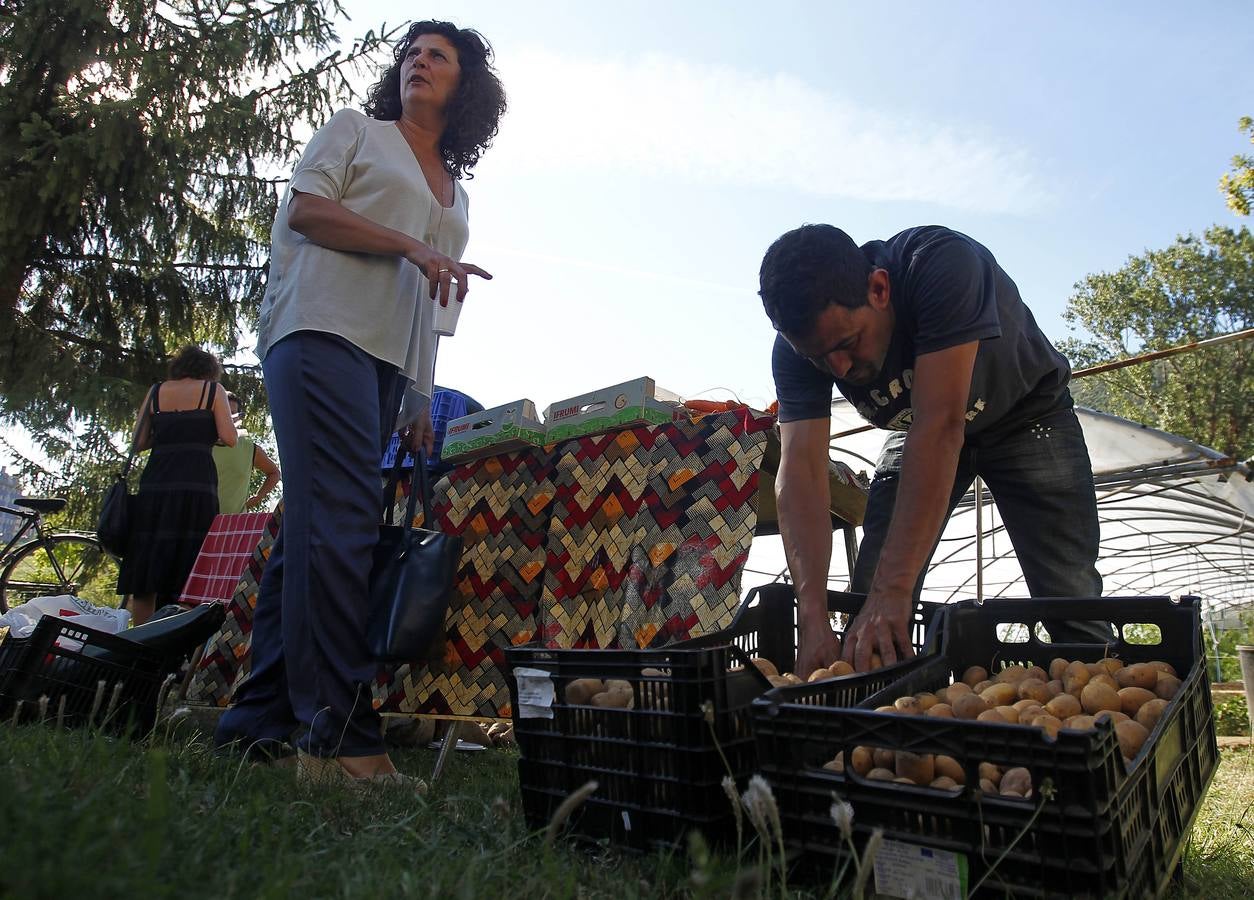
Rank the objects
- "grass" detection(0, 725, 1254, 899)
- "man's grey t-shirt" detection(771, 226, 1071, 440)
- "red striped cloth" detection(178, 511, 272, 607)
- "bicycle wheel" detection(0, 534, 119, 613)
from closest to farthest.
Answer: "grass" detection(0, 725, 1254, 899) → "man's grey t-shirt" detection(771, 226, 1071, 440) → "red striped cloth" detection(178, 511, 272, 607) → "bicycle wheel" detection(0, 534, 119, 613)

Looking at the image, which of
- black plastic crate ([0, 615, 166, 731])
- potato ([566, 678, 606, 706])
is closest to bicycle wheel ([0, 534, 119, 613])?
black plastic crate ([0, 615, 166, 731])

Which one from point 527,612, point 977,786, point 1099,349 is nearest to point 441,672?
point 527,612

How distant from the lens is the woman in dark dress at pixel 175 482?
12.8 ft

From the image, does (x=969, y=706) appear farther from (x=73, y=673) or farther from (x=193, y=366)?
(x=193, y=366)

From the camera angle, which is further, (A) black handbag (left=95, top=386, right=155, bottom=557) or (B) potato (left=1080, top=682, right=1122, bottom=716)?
(A) black handbag (left=95, top=386, right=155, bottom=557)

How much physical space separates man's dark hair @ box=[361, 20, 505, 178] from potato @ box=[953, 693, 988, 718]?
1.92 metres

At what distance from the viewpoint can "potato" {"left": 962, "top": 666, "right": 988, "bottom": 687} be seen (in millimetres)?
1726

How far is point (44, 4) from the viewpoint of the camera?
7.28 metres

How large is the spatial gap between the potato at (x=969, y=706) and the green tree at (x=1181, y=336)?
32288 millimetres

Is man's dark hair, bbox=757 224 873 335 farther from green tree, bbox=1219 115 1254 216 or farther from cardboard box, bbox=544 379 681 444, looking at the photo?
green tree, bbox=1219 115 1254 216

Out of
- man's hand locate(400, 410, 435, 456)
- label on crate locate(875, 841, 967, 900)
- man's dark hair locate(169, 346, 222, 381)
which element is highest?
man's dark hair locate(169, 346, 222, 381)

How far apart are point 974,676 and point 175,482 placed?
11.3ft

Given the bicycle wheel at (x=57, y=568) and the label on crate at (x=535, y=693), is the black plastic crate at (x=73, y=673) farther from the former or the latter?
the bicycle wheel at (x=57, y=568)

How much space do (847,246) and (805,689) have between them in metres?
1.06
